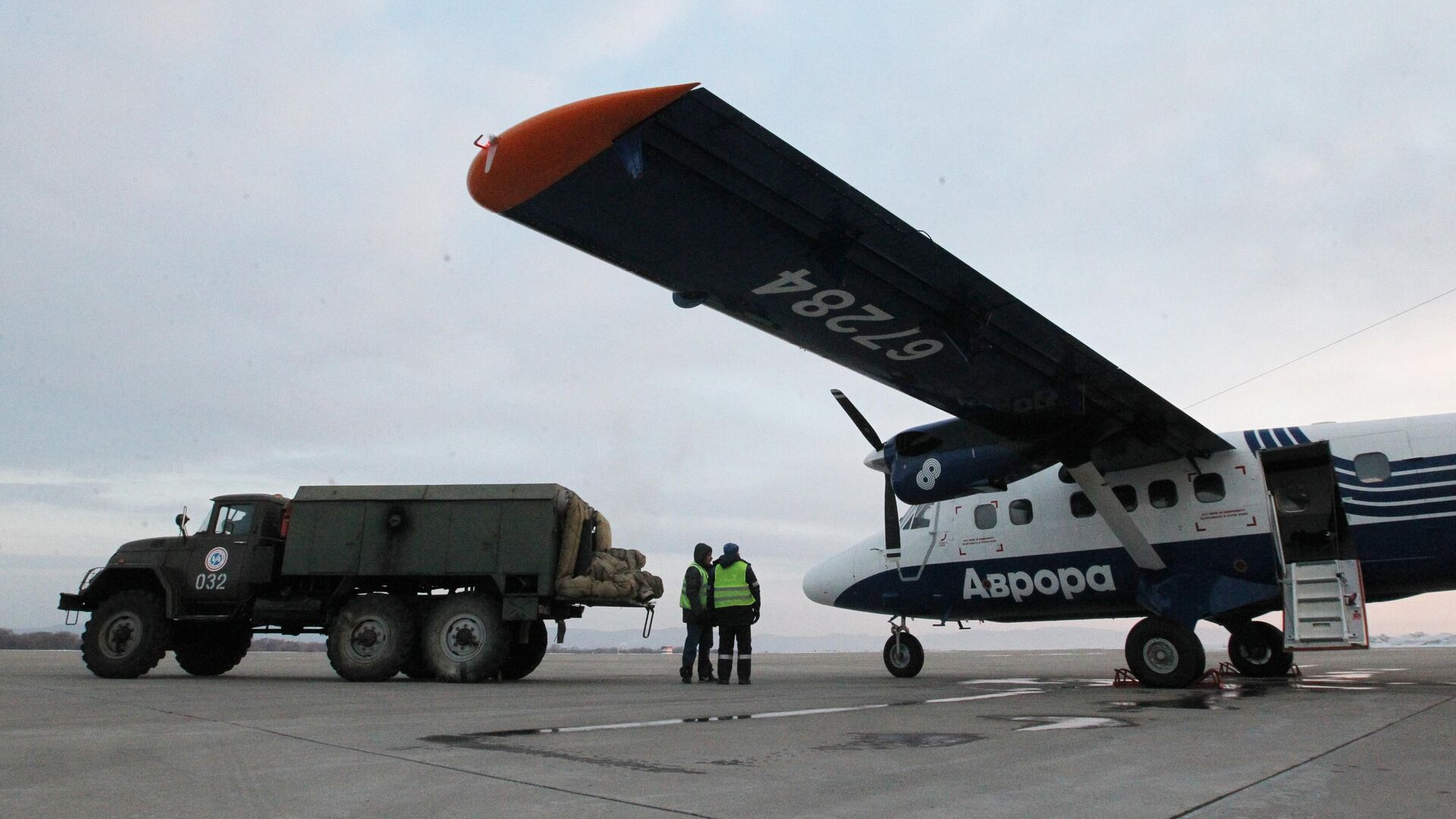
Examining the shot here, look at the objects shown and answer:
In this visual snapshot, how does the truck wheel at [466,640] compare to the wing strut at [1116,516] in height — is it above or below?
below

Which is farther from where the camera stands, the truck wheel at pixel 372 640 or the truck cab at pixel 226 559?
the truck cab at pixel 226 559

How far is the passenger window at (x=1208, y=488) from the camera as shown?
435 inches

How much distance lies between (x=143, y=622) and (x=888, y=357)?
11.0 m

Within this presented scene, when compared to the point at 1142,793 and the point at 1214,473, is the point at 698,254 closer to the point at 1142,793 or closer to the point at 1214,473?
the point at 1142,793

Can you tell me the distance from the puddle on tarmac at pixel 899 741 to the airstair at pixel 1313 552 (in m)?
6.15

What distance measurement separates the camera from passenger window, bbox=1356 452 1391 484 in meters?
10.2

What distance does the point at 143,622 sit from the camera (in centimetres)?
1273

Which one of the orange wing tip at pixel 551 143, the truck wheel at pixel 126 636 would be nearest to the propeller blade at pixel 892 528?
the orange wing tip at pixel 551 143

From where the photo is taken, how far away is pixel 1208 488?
1112 centimetres

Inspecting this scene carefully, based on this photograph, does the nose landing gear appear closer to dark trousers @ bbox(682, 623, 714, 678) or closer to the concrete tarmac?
dark trousers @ bbox(682, 623, 714, 678)

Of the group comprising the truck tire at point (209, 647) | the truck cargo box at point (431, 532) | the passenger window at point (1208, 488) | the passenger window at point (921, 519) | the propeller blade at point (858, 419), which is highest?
the propeller blade at point (858, 419)

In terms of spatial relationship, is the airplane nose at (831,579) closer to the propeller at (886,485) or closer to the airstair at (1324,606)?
the propeller at (886,485)

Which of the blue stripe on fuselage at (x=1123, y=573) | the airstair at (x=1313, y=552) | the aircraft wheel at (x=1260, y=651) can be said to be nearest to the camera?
the airstair at (x=1313, y=552)

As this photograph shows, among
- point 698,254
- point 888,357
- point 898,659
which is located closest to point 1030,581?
Result: point 898,659
